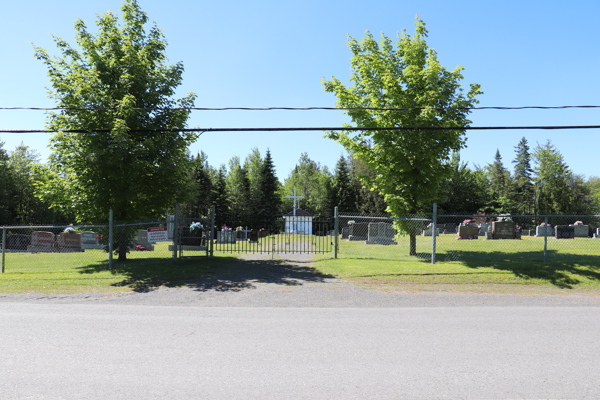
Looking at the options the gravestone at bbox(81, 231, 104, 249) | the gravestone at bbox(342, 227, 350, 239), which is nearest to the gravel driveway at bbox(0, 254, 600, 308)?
the gravestone at bbox(81, 231, 104, 249)

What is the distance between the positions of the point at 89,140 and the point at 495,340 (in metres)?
12.9

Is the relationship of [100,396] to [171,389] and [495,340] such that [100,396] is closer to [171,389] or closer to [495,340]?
[171,389]

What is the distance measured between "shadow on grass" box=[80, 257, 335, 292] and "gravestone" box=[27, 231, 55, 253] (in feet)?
30.7

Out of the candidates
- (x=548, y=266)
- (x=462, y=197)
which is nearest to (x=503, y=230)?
(x=548, y=266)

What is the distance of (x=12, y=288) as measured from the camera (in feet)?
32.3

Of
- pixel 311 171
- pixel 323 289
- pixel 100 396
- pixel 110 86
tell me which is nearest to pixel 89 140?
pixel 110 86

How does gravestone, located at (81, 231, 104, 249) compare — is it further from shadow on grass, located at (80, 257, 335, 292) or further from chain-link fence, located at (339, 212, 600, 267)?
chain-link fence, located at (339, 212, 600, 267)

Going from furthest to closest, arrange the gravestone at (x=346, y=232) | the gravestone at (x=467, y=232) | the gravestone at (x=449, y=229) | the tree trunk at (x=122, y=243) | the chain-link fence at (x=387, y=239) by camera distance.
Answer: the gravestone at (x=449, y=229), the gravestone at (x=346, y=232), the gravestone at (x=467, y=232), the chain-link fence at (x=387, y=239), the tree trunk at (x=122, y=243)

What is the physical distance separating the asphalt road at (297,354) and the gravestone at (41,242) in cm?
1583

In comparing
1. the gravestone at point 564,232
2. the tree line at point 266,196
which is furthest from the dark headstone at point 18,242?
the gravestone at point 564,232

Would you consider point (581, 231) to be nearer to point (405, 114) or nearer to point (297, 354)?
point (405, 114)

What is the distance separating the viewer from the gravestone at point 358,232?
2750cm

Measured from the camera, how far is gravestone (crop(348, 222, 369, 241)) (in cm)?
2750

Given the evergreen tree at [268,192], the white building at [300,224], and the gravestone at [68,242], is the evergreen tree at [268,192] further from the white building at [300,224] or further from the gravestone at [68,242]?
the gravestone at [68,242]
